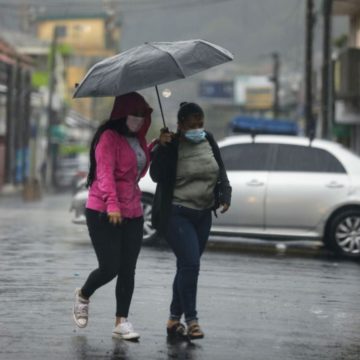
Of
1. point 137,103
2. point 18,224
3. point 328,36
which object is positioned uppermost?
point 328,36

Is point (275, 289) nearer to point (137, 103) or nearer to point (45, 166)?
point (137, 103)

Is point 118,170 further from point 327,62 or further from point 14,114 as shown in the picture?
point 14,114

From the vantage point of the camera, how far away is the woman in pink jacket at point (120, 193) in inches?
337

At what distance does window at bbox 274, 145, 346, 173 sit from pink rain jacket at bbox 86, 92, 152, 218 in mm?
8008

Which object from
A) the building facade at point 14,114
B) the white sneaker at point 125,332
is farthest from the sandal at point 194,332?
the building facade at point 14,114

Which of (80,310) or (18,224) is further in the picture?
(18,224)

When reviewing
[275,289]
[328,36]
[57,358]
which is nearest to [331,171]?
[275,289]

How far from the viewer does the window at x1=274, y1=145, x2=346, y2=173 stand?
16.5 m

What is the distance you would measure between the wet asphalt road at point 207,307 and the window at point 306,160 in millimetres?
1186

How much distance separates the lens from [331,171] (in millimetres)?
16500

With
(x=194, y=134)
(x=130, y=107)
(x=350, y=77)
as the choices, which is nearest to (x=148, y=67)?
(x=130, y=107)

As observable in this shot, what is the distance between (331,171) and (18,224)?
756cm

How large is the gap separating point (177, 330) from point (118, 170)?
1239 mm

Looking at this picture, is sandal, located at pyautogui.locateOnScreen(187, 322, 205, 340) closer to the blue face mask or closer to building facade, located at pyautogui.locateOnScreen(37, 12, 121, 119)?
the blue face mask
